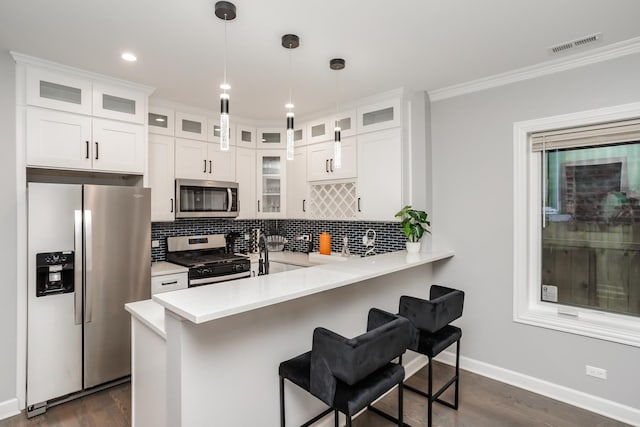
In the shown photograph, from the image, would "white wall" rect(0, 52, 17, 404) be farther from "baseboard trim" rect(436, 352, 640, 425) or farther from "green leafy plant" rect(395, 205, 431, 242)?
"baseboard trim" rect(436, 352, 640, 425)

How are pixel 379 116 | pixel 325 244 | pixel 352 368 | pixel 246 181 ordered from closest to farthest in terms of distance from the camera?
pixel 352 368, pixel 379 116, pixel 325 244, pixel 246 181

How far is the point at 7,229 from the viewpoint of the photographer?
252cm

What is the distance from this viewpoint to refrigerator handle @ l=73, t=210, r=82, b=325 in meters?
2.67

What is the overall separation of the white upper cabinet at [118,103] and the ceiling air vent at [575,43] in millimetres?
3492

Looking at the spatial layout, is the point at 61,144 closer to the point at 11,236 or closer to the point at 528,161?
the point at 11,236

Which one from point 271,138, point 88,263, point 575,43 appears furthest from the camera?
point 271,138

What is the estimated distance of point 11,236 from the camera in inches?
99.9

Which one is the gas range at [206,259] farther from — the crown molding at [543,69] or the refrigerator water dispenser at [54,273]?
the crown molding at [543,69]

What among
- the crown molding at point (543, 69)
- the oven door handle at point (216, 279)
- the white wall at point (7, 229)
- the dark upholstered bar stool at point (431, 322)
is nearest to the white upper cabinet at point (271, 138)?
the oven door handle at point (216, 279)

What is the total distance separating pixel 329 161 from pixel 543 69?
2190mm

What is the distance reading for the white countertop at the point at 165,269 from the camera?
3.24 m

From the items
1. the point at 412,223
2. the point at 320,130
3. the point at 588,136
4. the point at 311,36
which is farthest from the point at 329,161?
the point at 588,136

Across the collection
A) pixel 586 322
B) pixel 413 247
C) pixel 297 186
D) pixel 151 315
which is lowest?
pixel 586 322

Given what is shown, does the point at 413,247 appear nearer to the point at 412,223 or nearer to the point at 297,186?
the point at 412,223
